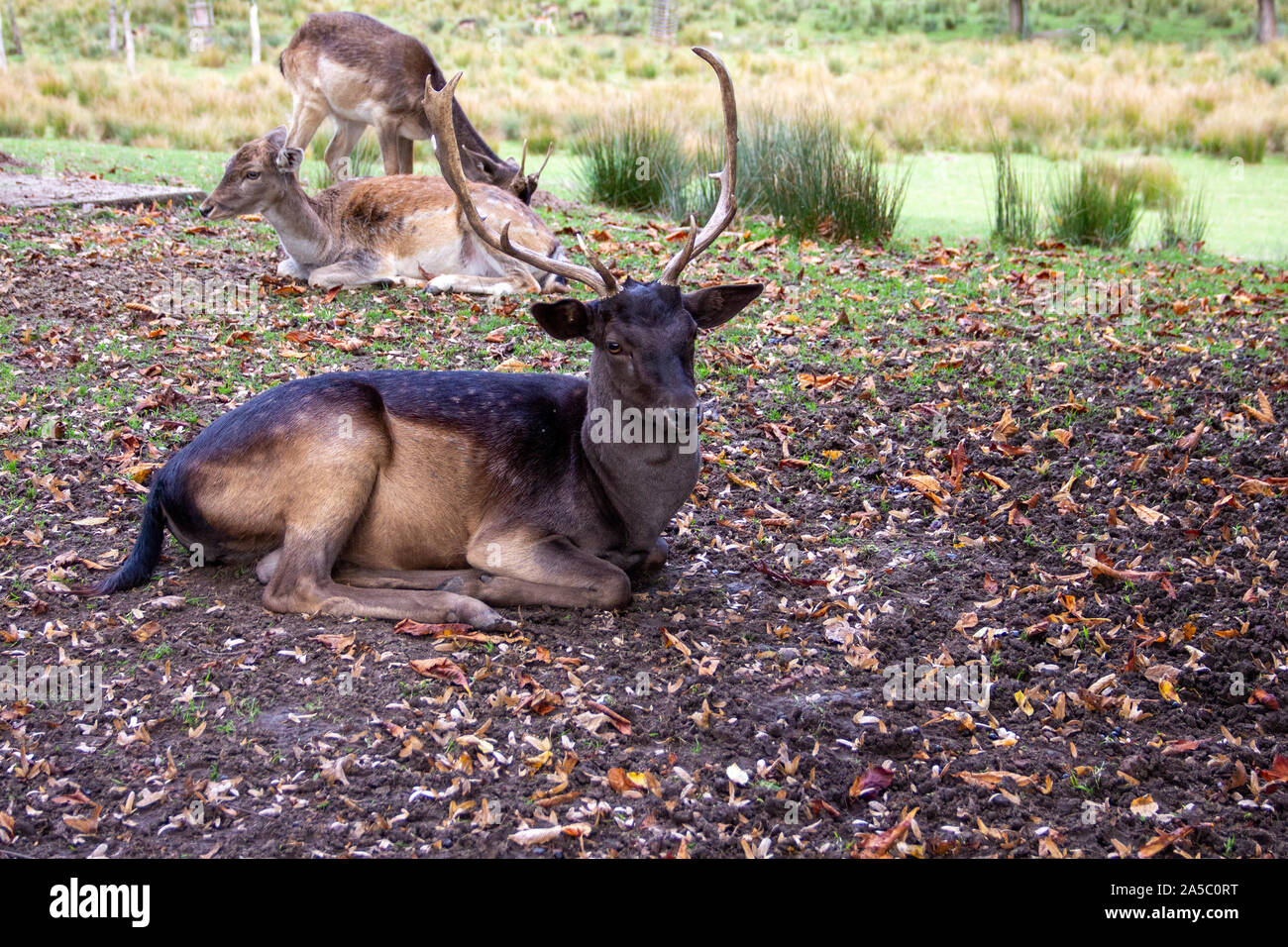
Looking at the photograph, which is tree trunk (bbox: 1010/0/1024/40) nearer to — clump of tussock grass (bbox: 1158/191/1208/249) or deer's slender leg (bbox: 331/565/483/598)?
clump of tussock grass (bbox: 1158/191/1208/249)

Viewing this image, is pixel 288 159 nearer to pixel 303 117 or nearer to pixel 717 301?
pixel 303 117

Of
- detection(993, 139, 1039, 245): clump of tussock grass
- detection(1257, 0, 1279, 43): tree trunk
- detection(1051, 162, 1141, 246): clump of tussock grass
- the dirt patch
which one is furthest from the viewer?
detection(1257, 0, 1279, 43): tree trunk

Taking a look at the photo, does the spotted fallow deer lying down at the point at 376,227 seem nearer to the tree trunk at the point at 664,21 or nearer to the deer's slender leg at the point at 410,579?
the deer's slender leg at the point at 410,579

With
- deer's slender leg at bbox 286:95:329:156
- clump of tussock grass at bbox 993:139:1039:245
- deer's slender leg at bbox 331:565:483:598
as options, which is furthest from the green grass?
deer's slender leg at bbox 331:565:483:598

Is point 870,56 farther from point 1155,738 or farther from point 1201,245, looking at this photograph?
point 1155,738

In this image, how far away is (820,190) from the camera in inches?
382

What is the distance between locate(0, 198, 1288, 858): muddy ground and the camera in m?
3.22

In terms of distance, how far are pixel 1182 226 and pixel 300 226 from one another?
318 inches

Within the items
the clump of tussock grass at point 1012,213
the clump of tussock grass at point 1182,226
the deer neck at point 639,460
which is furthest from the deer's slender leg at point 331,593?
the clump of tussock grass at point 1182,226

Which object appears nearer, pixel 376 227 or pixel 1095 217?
pixel 376 227

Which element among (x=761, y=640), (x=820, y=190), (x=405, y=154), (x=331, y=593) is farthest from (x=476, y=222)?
(x=405, y=154)

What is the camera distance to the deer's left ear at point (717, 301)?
4270 millimetres

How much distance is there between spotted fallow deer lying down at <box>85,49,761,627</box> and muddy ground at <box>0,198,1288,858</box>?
172 millimetres

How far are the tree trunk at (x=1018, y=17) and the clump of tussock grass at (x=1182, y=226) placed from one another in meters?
22.5
